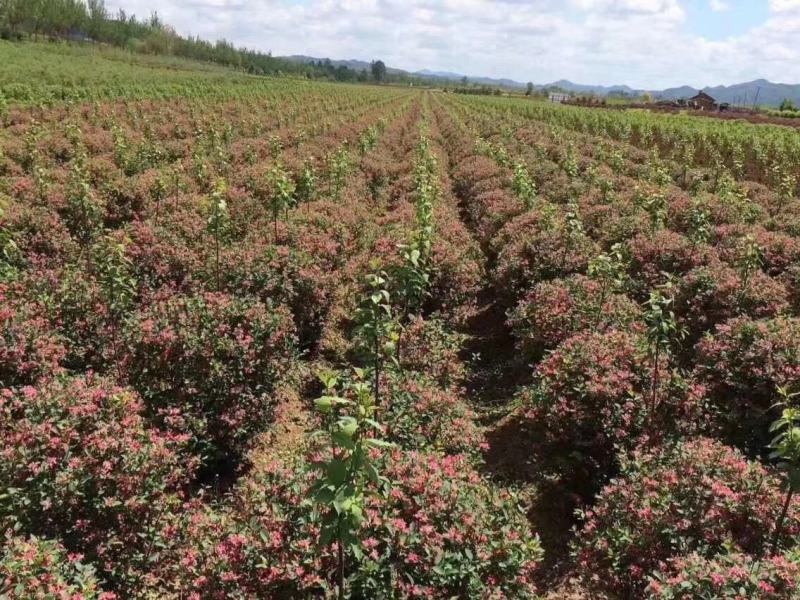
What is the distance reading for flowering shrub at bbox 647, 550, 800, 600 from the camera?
3488mm

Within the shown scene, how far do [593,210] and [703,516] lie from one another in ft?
32.1

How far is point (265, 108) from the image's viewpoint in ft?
128

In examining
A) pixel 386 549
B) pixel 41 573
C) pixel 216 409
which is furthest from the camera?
pixel 216 409

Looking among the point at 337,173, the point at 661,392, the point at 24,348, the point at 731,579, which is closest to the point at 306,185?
the point at 337,173

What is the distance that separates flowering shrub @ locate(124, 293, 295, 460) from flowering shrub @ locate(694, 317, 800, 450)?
5.32 meters

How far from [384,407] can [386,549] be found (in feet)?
7.40

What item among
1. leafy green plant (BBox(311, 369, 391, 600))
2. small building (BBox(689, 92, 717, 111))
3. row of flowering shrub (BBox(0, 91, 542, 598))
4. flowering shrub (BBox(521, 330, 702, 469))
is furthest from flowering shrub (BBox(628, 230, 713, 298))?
small building (BBox(689, 92, 717, 111))

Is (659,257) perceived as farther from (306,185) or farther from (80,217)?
(80,217)

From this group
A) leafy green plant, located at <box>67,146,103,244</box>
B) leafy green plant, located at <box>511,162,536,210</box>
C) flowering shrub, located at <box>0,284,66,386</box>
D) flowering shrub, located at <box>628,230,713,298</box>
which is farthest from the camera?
leafy green plant, located at <box>511,162,536,210</box>

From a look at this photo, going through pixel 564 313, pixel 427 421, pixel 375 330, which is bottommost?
pixel 427 421

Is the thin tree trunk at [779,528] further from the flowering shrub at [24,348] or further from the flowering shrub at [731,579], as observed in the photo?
the flowering shrub at [24,348]

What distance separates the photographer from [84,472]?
452 centimetres

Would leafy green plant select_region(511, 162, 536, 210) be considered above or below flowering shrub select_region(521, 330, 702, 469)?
above

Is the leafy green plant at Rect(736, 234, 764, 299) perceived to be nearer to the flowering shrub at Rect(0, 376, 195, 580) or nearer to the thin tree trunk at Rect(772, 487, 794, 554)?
the thin tree trunk at Rect(772, 487, 794, 554)
